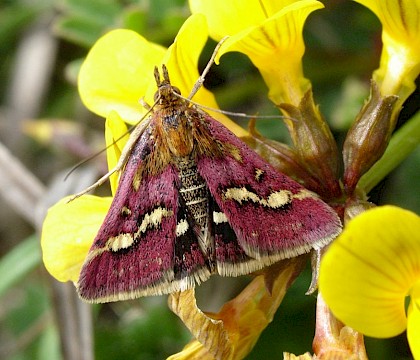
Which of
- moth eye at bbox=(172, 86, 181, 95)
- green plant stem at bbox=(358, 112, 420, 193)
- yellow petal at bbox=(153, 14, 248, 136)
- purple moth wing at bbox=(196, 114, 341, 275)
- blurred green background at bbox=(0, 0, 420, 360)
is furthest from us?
blurred green background at bbox=(0, 0, 420, 360)

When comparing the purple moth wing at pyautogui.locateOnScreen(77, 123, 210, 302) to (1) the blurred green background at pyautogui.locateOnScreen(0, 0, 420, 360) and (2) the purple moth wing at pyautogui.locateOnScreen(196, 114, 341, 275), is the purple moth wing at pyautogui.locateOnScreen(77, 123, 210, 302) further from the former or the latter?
(1) the blurred green background at pyautogui.locateOnScreen(0, 0, 420, 360)

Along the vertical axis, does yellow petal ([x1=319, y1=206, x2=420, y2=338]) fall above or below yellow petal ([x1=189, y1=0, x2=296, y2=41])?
below

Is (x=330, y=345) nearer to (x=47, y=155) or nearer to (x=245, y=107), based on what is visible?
(x=245, y=107)

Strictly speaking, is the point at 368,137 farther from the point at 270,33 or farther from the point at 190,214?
the point at 190,214

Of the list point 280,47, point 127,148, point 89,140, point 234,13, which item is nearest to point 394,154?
point 280,47

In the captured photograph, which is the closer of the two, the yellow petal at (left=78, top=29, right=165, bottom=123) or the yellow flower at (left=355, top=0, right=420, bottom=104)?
the yellow flower at (left=355, top=0, right=420, bottom=104)

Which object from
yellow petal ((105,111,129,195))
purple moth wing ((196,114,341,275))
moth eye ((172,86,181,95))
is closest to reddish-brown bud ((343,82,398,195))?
purple moth wing ((196,114,341,275))

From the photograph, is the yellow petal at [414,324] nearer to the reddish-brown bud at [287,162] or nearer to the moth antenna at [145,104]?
the reddish-brown bud at [287,162]

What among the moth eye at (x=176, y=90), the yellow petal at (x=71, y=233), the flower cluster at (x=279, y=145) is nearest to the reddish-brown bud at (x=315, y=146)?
the flower cluster at (x=279, y=145)

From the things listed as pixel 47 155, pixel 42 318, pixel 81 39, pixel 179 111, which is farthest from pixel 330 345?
pixel 47 155
